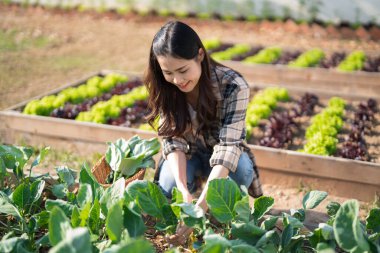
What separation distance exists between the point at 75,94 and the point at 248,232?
3.98 meters

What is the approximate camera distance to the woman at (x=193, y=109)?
3029mm

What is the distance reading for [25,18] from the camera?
12203 millimetres

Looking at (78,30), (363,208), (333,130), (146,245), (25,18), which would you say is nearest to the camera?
(146,245)

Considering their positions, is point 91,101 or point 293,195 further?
point 91,101

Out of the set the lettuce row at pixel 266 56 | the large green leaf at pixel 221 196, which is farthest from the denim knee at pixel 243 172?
the lettuce row at pixel 266 56

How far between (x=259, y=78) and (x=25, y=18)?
7.15 metres

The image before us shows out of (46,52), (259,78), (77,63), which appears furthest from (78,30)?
(259,78)

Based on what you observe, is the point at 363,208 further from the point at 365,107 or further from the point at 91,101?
the point at 91,101

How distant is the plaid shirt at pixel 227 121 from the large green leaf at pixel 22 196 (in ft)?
3.40

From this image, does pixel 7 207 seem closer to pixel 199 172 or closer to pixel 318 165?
pixel 199 172

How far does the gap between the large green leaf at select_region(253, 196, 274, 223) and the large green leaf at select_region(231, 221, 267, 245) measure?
0.72 feet

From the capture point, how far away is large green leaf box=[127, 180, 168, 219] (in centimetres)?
269

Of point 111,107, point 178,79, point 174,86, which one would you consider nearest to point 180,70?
point 178,79

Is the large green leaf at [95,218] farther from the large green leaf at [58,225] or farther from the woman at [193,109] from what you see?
the woman at [193,109]
